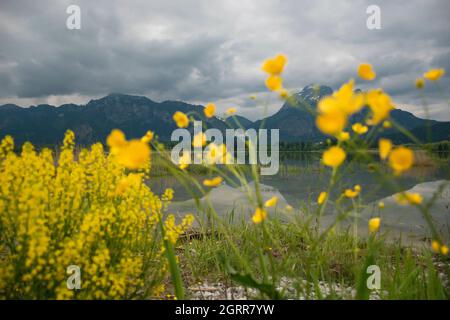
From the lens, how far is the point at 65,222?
1.86m

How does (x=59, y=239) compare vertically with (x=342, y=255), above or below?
above

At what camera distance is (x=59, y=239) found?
1.75 metres

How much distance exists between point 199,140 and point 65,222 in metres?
0.96

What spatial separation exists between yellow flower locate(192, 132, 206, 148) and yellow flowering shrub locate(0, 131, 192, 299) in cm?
38

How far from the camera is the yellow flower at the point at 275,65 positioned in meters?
1.34

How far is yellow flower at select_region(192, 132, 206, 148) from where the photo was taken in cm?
161

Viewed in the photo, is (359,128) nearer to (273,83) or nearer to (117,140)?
(273,83)

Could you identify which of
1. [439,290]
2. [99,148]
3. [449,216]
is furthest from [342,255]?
[449,216]

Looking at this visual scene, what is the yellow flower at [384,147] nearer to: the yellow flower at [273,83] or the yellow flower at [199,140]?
the yellow flower at [273,83]

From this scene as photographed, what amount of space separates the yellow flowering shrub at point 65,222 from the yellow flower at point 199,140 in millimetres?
377


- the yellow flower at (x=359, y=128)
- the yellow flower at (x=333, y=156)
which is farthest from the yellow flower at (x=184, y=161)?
the yellow flower at (x=359, y=128)
